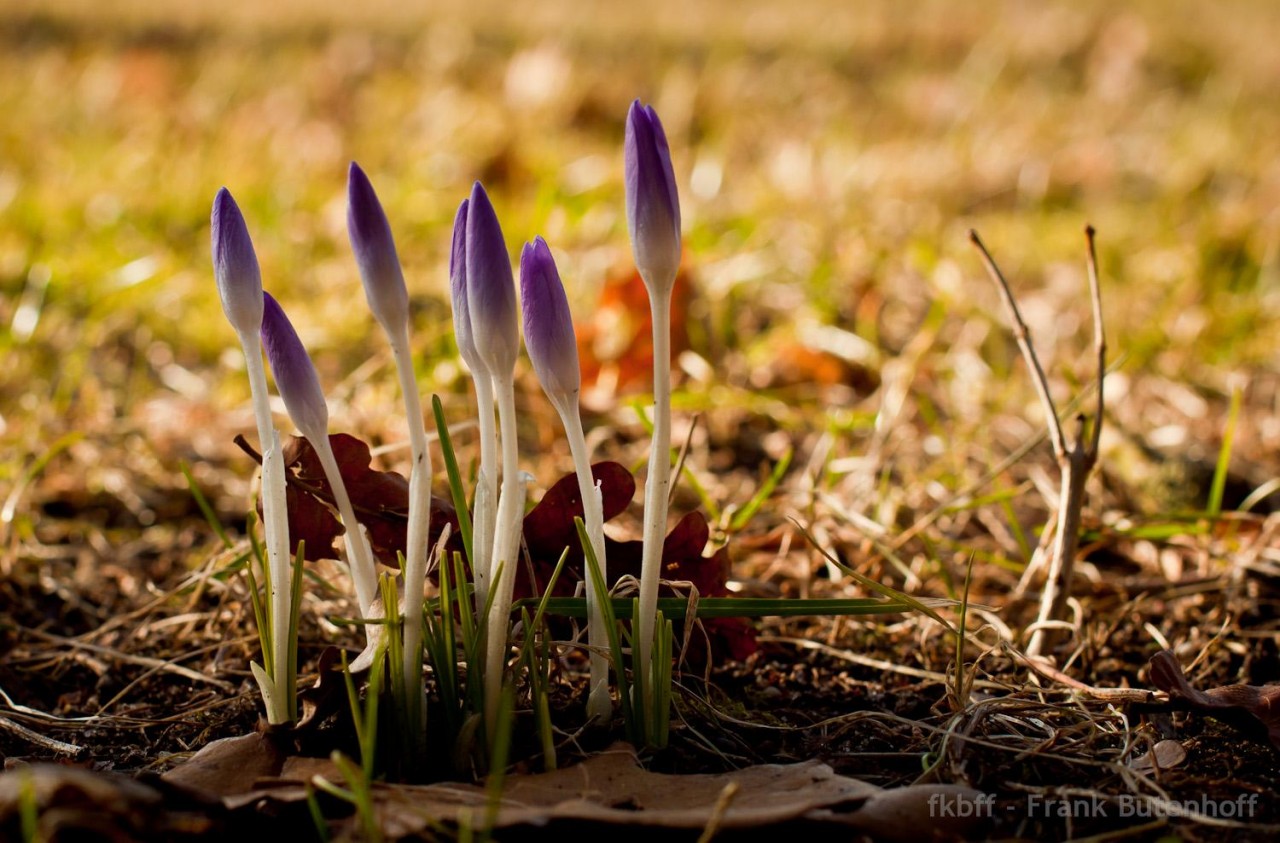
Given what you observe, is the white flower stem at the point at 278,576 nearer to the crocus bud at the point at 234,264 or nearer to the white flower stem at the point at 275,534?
the white flower stem at the point at 275,534

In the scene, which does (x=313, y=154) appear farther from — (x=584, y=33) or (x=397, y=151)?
(x=584, y=33)

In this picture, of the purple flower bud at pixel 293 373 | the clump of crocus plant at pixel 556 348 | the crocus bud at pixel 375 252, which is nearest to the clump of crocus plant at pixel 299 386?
the purple flower bud at pixel 293 373

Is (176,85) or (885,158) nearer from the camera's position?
(885,158)

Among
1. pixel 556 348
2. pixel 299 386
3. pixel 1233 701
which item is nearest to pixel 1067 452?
pixel 1233 701

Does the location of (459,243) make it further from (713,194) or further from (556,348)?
(713,194)

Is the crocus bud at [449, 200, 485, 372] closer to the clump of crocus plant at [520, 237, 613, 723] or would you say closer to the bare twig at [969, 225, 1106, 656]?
the clump of crocus plant at [520, 237, 613, 723]

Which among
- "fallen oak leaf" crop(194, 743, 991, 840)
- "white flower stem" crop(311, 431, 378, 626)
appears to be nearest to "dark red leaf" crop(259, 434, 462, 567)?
"white flower stem" crop(311, 431, 378, 626)

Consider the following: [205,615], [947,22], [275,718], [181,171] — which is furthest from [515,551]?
[947,22]
